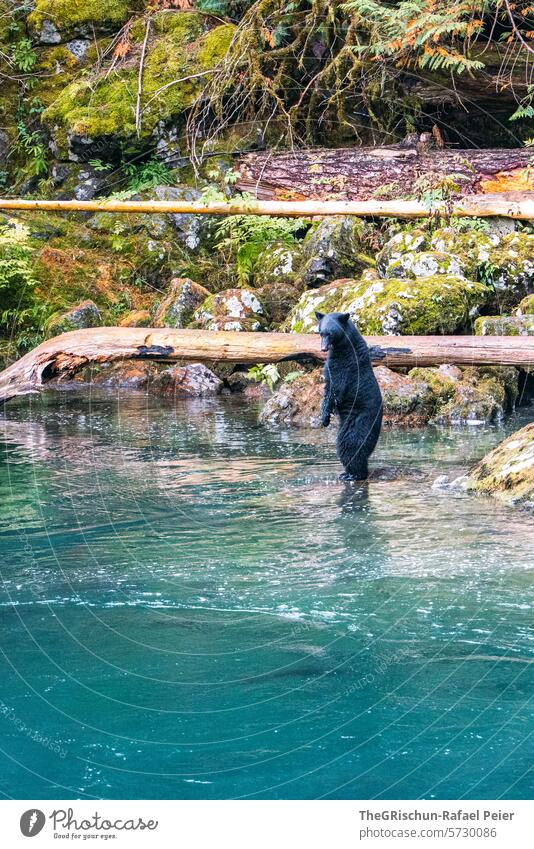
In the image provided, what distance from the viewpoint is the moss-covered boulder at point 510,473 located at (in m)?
7.41

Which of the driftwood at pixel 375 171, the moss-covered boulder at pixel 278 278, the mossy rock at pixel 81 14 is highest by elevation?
the mossy rock at pixel 81 14

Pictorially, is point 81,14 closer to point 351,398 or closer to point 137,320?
point 137,320

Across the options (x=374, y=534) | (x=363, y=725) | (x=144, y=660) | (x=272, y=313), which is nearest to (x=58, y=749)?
(x=144, y=660)

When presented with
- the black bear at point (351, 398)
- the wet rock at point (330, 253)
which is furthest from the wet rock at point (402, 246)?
the black bear at point (351, 398)

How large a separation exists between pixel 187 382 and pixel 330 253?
3.65 meters

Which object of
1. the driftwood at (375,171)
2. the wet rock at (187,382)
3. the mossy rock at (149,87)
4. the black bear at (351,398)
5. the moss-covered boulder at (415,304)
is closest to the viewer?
the black bear at (351,398)

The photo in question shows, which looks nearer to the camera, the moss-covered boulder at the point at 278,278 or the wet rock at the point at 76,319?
the moss-covered boulder at the point at 278,278

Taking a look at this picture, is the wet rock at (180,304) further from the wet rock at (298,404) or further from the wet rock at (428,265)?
the wet rock at (298,404)

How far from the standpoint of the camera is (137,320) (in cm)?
1638

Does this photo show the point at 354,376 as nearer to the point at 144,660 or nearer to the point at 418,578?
the point at 418,578

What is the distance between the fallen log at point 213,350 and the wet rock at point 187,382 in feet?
13.5

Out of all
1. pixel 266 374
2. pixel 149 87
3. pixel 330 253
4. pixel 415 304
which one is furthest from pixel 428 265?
pixel 149 87

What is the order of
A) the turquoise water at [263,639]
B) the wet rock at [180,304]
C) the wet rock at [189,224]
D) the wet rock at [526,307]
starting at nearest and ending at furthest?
the turquoise water at [263,639], the wet rock at [526,307], the wet rock at [180,304], the wet rock at [189,224]

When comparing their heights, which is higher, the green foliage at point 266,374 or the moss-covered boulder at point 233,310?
the moss-covered boulder at point 233,310
